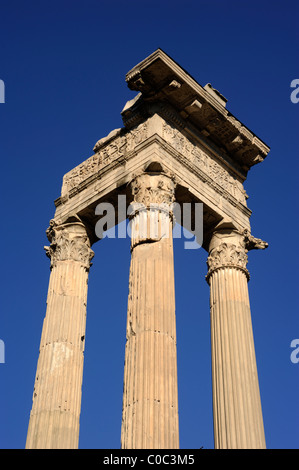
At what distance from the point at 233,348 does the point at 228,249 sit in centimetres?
385

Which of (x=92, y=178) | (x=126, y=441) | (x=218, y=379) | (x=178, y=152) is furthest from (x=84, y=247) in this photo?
(x=126, y=441)

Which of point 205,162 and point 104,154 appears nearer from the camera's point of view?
point 205,162

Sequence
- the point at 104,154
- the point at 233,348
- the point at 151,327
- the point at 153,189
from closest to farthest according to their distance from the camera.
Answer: the point at 151,327
the point at 153,189
the point at 233,348
the point at 104,154

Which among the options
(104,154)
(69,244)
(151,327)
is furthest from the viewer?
(104,154)

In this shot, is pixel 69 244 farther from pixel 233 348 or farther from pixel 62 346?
pixel 233 348

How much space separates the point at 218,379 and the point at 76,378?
15.1 ft

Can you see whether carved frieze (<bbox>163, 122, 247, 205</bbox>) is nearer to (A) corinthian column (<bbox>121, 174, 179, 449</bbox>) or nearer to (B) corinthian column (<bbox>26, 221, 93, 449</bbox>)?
(A) corinthian column (<bbox>121, 174, 179, 449</bbox>)

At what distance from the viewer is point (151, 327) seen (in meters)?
22.0

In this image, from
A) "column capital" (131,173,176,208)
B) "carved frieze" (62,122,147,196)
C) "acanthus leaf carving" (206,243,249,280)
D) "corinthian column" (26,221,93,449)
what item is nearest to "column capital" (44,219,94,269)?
"corinthian column" (26,221,93,449)

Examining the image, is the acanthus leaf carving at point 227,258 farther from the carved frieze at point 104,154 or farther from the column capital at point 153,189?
the carved frieze at point 104,154

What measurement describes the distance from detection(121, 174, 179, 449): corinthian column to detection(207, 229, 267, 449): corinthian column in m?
3.39

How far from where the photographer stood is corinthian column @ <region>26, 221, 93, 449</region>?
23.7m

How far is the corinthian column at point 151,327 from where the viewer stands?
66.7ft

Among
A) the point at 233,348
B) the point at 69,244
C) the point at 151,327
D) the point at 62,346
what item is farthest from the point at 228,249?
the point at 62,346
